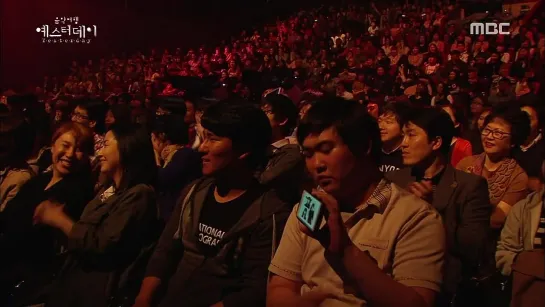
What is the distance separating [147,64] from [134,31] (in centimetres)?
352

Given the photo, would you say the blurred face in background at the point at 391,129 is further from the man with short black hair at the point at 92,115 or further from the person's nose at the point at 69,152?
the man with short black hair at the point at 92,115

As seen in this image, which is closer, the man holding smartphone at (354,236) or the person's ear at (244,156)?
the man holding smartphone at (354,236)

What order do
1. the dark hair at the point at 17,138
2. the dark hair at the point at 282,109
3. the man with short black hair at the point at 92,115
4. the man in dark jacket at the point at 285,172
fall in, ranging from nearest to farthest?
1. the man in dark jacket at the point at 285,172
2. the dark hair at the point at 17,138
3. the dark hair at the point at 282,109
4. the man with short black hair at the point at 92,115

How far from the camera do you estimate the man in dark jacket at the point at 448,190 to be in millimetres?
3221

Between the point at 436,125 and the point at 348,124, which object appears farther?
the point at 436,125

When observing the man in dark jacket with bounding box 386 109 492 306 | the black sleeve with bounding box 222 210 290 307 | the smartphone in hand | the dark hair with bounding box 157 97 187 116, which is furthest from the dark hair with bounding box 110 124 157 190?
the dark hair with bounding box 157 97 187 116

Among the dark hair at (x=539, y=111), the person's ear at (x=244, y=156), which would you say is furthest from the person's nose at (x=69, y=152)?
the dark hair at (x=539, y=111)

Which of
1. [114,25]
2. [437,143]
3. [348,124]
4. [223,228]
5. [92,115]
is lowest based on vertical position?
[223,228]

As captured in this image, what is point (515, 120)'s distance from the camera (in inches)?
154

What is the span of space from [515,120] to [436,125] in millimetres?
626

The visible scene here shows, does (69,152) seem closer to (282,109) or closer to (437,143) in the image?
(282,109)

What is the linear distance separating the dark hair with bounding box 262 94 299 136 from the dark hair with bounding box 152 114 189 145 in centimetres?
60

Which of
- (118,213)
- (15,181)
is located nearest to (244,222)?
(118,213)

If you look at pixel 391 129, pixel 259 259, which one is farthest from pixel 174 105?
pixel 259 259
